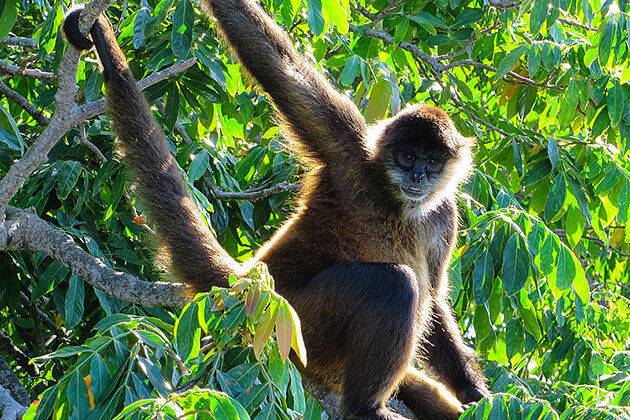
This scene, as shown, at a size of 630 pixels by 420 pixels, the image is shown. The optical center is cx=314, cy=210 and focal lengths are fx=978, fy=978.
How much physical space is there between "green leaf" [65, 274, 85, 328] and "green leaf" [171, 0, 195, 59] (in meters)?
1.19

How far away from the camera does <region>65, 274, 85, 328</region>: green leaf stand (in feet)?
15.4

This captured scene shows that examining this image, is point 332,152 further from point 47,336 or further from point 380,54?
point 47,336

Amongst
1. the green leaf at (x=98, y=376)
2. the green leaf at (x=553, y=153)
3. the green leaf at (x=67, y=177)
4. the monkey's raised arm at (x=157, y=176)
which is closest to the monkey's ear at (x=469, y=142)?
the green leaf at (x=553, y=153)

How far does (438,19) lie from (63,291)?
9.31 ft

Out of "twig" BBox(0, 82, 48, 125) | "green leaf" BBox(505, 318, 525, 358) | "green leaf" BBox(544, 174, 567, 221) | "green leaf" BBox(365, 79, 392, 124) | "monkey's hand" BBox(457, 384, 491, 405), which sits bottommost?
"green leaf" BBox(505, 318, 525, 358)

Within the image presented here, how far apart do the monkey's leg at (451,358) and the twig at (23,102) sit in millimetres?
2464

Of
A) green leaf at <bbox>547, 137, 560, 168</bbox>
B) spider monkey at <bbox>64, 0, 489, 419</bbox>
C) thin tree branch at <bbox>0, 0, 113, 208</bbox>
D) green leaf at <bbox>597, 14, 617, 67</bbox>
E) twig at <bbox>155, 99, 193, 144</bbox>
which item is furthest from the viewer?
twig at <bbox>155, 99, 193, 144</bbox>

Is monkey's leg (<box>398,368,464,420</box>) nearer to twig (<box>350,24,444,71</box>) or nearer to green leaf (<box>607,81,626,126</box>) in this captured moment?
green leaf (<box>607,81,626,126</box>)

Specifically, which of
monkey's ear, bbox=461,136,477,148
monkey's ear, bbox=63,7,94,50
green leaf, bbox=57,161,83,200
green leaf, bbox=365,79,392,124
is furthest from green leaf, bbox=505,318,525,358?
monkey's ear, bbox=63,7,94,50

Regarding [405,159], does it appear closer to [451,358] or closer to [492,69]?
[451,358]

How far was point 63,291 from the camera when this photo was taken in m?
5.15

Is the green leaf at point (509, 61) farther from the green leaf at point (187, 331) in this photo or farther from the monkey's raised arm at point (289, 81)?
the green leaf at point (187, 331)

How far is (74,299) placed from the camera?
15.5 feet

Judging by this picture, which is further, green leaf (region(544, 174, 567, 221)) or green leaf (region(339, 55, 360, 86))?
green leaf (region(544, 174, 567, 221))
